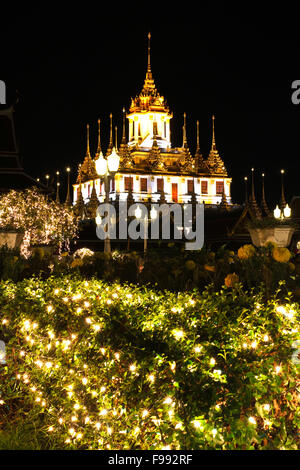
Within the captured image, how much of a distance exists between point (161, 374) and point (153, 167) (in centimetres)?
→ 6448

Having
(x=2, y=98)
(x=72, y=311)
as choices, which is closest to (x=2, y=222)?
(x=2, y=98)

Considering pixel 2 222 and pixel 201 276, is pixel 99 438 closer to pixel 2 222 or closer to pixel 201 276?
pixel 201 276

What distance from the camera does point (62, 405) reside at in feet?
12.7

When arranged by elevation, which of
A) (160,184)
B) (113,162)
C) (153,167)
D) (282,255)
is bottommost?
(282,255)

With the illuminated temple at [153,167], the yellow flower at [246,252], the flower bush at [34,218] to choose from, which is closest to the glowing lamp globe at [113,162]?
the yellow flower at [246,252]

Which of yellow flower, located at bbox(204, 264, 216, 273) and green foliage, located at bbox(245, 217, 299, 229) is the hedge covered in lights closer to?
yellow flower, located at bbox(204, 264, 216, 273)

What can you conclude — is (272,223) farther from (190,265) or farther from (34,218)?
(34,218)

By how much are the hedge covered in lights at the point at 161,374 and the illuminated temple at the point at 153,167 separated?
59.0 meters

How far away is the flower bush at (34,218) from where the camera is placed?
1816 centimetres

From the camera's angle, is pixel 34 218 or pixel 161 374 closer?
pixel 161 374

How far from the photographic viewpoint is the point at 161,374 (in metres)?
2.93

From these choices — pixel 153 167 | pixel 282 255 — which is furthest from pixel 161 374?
pixel 153 167

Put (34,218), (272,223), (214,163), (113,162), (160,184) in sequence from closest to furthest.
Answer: (113,162) → (272,223) → (34,218) → (160,184) → (214,163)
